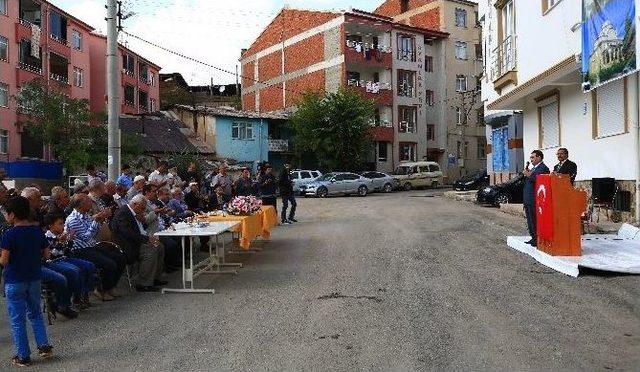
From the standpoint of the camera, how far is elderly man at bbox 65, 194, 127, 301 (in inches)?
323

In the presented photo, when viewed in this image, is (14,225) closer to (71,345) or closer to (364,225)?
(71,345)

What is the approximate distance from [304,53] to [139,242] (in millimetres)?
44122

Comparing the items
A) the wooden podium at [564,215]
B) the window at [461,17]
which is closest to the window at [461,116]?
the window at [461,17]

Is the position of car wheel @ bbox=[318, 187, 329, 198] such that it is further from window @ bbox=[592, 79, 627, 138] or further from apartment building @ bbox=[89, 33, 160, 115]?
window @ bbox=[592, 79, 627, 138]

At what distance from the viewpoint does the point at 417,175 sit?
44.6m

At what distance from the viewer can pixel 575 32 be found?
15789mm

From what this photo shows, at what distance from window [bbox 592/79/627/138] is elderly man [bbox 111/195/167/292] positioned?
1131 cm

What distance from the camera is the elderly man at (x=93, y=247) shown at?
26.9 ft

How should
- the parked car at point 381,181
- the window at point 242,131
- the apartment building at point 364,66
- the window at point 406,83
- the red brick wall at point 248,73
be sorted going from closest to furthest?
the parked car at point 381,181, the window at point 242,131, the apartment building at point 364,66, the window at point 406,83, the red brick wall at point 248,73

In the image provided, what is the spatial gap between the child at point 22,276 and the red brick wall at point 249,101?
5303cm

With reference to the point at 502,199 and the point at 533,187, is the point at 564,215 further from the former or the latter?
the point at 502,199

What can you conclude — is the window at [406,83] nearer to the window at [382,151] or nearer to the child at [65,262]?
the window at [382,151]

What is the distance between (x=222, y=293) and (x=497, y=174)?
22.9 metres

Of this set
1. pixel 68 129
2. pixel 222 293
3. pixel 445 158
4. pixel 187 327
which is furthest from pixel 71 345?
pixel 445 158
